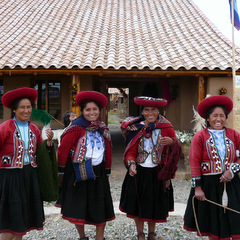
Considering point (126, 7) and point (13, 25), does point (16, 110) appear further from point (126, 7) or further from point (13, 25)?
point (126, 7)

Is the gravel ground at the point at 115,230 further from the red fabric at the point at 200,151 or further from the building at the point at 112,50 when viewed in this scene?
the building at the point at 112,50

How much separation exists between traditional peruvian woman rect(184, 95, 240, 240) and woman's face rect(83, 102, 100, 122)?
1.02 metres

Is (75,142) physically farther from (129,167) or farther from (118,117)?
(118,117)

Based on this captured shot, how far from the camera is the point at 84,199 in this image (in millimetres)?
2781

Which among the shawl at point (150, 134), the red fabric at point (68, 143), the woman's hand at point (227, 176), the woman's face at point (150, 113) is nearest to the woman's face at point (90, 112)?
the red fabric at point (68, 143)

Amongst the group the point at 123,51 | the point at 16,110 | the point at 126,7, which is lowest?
the point at 16,110

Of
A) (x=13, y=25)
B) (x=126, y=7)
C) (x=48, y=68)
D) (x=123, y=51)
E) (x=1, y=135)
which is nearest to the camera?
(x=1, y=135)

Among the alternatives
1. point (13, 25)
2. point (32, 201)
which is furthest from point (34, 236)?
point (13, 25)

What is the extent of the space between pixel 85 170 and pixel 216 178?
4.05 feet

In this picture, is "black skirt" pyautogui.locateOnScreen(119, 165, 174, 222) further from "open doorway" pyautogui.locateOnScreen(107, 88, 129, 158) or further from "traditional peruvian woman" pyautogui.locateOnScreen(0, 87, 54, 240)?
"open doorway" pyautogui.locateOnScreen(107, 88, 129, 158)

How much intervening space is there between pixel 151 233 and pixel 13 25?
8111mm

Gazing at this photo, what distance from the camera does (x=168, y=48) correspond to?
7605mm

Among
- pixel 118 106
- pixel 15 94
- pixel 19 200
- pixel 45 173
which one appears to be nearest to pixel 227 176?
pixel 45 173

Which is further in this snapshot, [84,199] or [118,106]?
[118,106]
